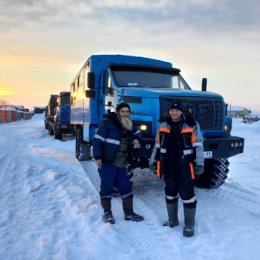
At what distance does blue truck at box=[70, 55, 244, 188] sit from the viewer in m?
7.09

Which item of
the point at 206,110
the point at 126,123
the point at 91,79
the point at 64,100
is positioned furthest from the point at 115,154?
the point at 64,100

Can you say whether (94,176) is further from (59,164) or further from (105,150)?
(105,150)

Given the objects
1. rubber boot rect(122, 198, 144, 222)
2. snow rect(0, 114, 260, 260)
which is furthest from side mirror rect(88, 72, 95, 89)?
rubber boot rect(122, 198, 144, 222)

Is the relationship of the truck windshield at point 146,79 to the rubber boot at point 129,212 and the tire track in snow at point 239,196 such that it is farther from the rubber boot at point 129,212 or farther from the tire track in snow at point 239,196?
the rubber boot at point 129,212

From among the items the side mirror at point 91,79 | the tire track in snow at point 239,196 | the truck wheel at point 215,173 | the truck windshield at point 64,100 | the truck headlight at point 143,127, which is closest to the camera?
the tire track in snow at point 239,196

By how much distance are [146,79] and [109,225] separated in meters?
4.05

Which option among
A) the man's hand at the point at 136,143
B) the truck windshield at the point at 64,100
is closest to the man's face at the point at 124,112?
the man's hand at the point at 136,143

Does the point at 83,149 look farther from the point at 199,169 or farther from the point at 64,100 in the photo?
the point at 64,100

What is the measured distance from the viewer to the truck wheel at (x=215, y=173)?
8.04 m

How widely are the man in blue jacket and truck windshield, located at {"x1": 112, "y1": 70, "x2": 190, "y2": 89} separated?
2473 millimetres

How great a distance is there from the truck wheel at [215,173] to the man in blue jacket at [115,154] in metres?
2.72

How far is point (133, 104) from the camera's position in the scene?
24.0ft

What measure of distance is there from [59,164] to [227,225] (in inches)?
250

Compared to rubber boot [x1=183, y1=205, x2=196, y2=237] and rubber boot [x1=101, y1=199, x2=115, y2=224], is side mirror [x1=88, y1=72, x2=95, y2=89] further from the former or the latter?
rubber boot [x1=183, y1=205, x2=196, y2=237]
